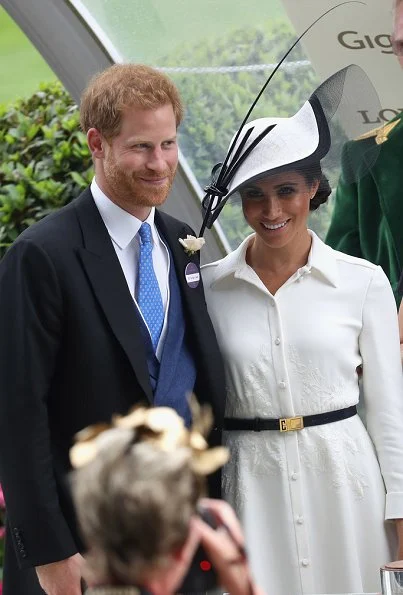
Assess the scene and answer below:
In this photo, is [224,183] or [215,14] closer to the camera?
[224,183]

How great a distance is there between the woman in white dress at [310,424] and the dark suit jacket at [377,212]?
529mm

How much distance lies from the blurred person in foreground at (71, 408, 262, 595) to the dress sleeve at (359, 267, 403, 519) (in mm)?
1624

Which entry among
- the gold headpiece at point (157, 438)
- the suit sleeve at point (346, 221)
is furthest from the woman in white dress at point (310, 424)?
the gold headpiece at point (157, 438)

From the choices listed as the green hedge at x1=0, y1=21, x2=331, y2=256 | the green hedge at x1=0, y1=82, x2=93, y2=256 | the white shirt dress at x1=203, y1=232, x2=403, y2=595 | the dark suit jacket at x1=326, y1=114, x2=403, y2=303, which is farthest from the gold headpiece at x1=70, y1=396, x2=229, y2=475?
the green hedge at x1=0, y1=82, x2=93, y2=256

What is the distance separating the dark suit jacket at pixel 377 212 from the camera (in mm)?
3395

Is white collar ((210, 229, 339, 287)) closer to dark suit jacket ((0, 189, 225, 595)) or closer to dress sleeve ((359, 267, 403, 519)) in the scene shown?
dress sleeve ((359, 267, 403, 519))

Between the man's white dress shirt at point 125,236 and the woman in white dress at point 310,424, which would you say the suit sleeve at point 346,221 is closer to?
the woman in white dress at point 310,424

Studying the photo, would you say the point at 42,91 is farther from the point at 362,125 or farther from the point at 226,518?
the point at 226,518

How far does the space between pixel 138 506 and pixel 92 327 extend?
149 cm

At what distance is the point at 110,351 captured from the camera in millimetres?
2607

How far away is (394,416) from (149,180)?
72cm

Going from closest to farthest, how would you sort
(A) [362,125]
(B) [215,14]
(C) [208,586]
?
(C) [208,586] → (A) [362,125] → (B) [215,14]

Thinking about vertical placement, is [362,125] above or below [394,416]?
above

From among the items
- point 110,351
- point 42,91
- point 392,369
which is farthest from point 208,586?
point 42,91
